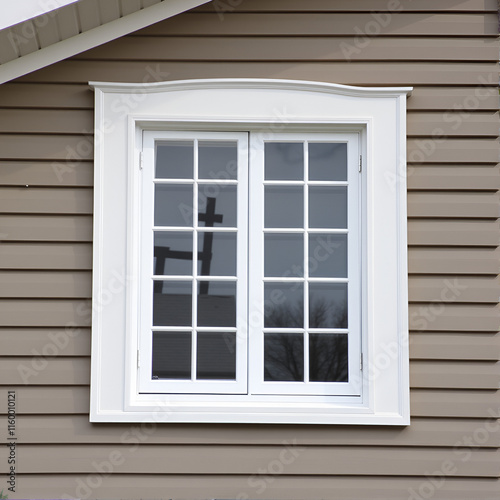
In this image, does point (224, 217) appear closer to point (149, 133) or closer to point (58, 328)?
point (149, 133)

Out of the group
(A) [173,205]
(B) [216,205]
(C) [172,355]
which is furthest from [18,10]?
(C) [172,355]

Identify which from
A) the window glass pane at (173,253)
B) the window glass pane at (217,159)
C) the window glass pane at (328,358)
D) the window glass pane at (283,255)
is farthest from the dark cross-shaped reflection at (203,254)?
the window glass pane at (328,358)

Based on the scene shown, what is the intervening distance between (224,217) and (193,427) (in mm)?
1115

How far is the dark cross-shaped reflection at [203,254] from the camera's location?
370cm

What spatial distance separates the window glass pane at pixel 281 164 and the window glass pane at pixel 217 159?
0.57ft

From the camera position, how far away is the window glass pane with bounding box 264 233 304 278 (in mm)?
3705

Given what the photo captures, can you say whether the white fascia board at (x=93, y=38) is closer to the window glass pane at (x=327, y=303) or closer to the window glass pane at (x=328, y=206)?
the window glass pane at (x=328, y=206)

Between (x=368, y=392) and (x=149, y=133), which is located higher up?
(x=149, y=133)

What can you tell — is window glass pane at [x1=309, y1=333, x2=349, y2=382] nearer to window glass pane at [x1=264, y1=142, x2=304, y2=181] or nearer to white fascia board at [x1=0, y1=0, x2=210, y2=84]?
window glass pane at [x1=264, y1=142, x2=304, y2=181]

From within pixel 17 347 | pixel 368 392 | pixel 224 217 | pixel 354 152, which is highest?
pixel 354 152

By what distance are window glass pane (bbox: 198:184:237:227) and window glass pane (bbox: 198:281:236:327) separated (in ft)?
1.07

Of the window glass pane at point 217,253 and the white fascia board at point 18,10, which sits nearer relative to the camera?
the white fascia board at point 18,10

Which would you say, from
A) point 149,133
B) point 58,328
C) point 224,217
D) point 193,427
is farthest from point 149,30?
point 193,427

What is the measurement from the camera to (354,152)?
373cm
